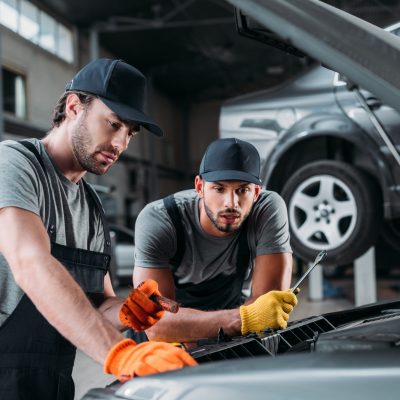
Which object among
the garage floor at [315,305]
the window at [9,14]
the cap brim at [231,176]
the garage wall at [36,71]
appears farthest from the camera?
the garage wall at [36,71]

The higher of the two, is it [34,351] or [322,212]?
[322,212]

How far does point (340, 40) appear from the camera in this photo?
85 cm

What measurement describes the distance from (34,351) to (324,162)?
2.42 m

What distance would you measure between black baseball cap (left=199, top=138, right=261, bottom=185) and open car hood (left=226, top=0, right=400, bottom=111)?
1.08 metres

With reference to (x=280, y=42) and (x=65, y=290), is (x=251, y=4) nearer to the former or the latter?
(x=280, y=42)

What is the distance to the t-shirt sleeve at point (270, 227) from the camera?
6.75 ft

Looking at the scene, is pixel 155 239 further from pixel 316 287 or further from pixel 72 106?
pixel 316 287

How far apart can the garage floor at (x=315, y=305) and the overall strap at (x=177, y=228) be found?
118cm

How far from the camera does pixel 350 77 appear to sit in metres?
0.89

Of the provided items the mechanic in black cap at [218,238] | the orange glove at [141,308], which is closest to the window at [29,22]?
the mechanic in black cap at [218,238]

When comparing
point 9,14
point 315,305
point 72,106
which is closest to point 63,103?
point 72,106

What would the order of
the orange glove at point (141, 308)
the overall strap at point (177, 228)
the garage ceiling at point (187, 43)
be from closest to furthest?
the orange glove at point (141, 308) < the overall strap at point (177, 228) < the garage ceiling at point (187, 43)

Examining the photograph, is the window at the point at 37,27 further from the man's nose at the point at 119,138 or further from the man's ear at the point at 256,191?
the man's nose at the point at 119,138

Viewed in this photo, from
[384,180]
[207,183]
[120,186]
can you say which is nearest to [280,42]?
[207,183]
